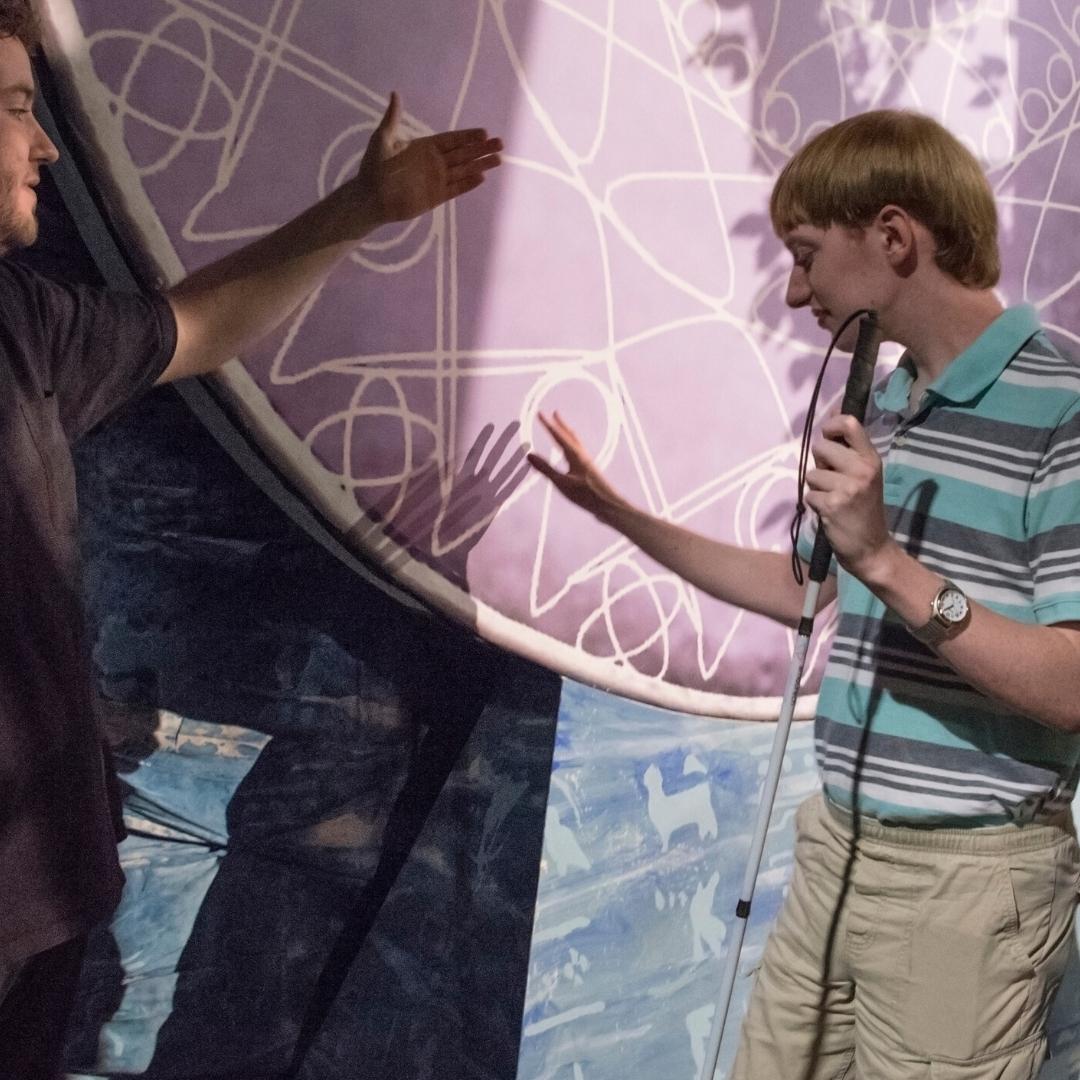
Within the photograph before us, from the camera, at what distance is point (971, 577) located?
124 centimetres

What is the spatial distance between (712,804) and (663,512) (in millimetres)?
431

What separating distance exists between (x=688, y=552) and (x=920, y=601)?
488 millimetres

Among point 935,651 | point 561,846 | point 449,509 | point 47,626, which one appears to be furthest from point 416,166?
point 561,846

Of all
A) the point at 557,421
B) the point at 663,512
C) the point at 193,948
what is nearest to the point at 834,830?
the point at 663,512

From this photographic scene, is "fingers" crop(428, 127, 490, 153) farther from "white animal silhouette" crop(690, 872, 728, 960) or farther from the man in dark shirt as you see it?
"white animal silhouette" crop(690, 872, 728, 960)

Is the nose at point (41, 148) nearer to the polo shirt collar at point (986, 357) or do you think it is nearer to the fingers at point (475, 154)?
the fingers at point (475, 154)

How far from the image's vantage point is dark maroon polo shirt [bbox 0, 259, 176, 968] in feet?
3.44

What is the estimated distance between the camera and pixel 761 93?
165 cm

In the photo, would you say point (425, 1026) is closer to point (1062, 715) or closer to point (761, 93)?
point (1062, 715)

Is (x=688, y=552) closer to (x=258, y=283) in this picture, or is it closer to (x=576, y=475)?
(x=576, y=475)

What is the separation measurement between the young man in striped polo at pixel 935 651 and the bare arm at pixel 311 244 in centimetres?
37

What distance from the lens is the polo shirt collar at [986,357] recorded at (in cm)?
125

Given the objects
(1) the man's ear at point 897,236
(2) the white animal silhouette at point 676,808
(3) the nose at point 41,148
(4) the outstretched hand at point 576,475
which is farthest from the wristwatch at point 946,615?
(3) the nose at point 41,148

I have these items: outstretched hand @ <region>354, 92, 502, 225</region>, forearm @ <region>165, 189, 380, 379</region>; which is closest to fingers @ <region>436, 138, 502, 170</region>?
outstretched hand @ <region>354, 92, 502, 225</region>
